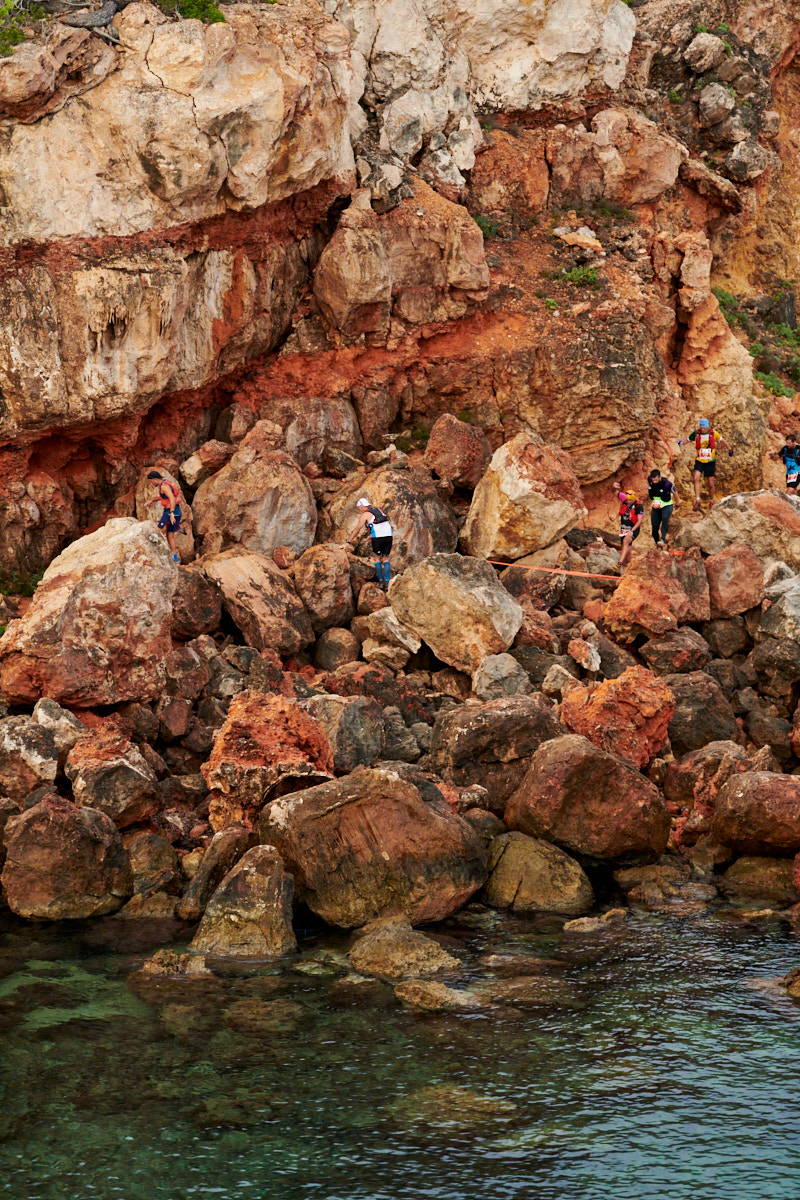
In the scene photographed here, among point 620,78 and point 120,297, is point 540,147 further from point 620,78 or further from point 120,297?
point 120,297

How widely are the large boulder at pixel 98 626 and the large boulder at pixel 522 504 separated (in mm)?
7024

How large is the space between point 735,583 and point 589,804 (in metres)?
7.98

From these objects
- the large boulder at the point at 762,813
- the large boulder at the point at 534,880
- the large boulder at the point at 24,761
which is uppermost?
the large boulder at the point at 24,761

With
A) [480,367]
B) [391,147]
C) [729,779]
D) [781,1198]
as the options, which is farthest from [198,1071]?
[391,147]

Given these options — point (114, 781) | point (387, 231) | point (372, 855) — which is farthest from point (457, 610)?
point (387, 231)

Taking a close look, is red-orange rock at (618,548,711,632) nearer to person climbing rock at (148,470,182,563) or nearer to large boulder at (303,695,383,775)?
large boulder at (303,695,383,775)

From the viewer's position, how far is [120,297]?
22406 millimetres

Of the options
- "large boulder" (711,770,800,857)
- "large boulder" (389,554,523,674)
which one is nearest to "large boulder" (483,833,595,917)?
"large boulder" (711,770,800,857)

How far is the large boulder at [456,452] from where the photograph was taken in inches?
1025

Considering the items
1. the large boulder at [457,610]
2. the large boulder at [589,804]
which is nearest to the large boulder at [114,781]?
the large boulder at [589,804]

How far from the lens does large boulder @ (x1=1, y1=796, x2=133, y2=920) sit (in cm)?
1634

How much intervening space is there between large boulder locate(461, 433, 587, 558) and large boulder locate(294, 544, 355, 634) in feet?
11.6

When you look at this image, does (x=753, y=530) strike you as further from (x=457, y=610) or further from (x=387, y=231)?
(x=387, y=231)

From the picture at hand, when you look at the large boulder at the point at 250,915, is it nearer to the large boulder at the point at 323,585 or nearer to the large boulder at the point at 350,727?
the large boulder at the point at 350,727
